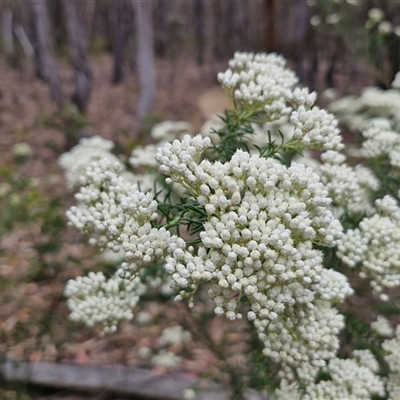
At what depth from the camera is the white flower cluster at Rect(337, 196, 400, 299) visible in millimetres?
1281

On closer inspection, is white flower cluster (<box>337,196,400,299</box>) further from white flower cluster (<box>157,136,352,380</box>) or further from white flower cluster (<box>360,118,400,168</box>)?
white flower cluster (<box>360,118,400,168</box>)

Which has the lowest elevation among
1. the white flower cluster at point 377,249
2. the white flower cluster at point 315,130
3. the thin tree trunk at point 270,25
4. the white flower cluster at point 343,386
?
the white flower cluster at point 343,386

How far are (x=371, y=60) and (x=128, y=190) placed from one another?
382 centimetres

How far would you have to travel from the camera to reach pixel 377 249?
4.27ft

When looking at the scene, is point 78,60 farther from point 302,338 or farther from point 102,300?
point 302,338

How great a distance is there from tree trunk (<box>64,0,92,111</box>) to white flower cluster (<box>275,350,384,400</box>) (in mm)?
5086

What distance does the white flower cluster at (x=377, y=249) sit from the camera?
1.28m

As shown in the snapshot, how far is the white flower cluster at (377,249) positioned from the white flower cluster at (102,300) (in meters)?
0.67

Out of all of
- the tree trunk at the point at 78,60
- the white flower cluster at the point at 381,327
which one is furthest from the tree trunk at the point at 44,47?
→ the white flower cluster at the point at 381,327

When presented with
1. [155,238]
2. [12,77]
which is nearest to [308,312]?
[155,238]

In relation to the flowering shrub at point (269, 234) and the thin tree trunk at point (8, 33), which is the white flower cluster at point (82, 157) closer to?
the flowering shrub at point (269, 234)

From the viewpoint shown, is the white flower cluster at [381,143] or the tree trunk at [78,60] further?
the tree trunk at [78,60]

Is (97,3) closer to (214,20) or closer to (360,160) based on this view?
(214,20)

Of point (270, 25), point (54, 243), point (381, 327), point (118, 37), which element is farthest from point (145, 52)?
point (381, 327)
